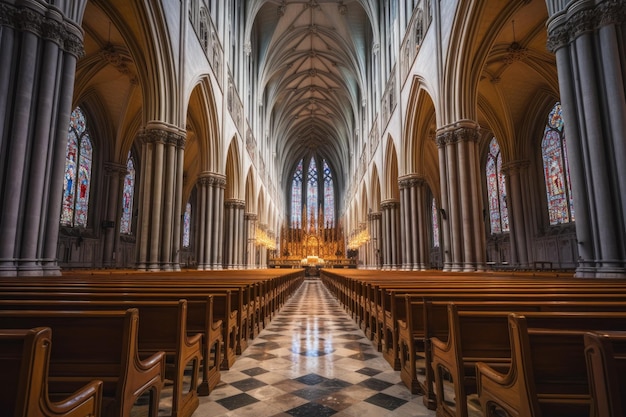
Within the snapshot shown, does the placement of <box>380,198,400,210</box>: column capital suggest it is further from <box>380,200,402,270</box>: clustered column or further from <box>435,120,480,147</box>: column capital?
<box>435,120,480,147</box>: column capital

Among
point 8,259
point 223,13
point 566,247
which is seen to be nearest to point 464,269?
point 566,247

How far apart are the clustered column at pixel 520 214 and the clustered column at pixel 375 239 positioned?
301 inches

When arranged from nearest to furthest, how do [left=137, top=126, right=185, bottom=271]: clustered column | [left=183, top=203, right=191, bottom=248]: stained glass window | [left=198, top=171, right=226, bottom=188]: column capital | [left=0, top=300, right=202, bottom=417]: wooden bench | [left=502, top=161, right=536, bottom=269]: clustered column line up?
[left=0, top=300, right=202, bottom=417]: wooden bench < [left=137, top=126, right=185, bottom=271]: clustered column < [left=198, top=171, right=226, bottom=188]: column capital < [left=502, top=161, right=536, bottom=269]: clustered column < [left=183, top=203, right=191, bottom=248]: stained glass window

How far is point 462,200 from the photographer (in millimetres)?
10703

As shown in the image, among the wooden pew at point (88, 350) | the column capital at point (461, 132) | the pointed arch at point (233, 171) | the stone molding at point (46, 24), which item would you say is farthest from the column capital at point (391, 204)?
the wooden pew at point (88, 350)

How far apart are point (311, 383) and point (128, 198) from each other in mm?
21702

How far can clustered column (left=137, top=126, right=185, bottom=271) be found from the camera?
1038 cm

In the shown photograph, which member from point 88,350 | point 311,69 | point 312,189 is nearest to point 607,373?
point 88,350

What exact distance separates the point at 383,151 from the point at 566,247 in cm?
986

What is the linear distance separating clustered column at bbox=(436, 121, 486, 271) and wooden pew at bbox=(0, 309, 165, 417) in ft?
32.8

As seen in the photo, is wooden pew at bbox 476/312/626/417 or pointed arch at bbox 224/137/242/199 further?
pointed arch at bbox 224/137/242/199

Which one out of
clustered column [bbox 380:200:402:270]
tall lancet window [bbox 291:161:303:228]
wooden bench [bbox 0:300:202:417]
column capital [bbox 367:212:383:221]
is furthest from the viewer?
tall lancet window [bbox 291:161:303:228]

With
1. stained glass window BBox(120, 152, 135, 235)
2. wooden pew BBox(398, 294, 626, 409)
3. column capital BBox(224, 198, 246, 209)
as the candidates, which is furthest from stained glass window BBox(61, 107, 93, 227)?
wooden pew BBox(398, 294, 626, 409)

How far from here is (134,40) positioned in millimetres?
10469
